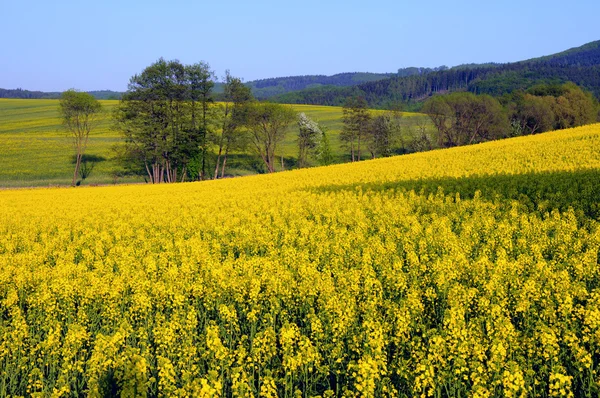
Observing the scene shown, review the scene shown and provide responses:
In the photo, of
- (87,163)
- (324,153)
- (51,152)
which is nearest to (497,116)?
(324,153)

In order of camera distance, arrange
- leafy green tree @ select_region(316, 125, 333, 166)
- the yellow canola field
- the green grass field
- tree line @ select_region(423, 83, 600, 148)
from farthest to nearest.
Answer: tree line @ select_region(423, 83, 600, 148) < leafy green tree @ select_region(316, 125, 333, 166) < the green grass field < the yellow canola field

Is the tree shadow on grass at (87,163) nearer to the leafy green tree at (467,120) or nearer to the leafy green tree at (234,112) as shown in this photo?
the leafy green tree at (234,112)

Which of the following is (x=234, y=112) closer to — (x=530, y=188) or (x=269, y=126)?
(x=269, y=126)

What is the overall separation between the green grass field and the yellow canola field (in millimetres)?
44579

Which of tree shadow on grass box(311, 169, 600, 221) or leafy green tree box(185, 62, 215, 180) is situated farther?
leafy green tree box(185, 62, 215, 180)

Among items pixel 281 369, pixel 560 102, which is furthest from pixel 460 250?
pixel 560 102

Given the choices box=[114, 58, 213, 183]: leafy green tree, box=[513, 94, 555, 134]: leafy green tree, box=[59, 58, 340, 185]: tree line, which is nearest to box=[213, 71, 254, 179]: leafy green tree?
box=[59, 58, 340, 185]: tree line

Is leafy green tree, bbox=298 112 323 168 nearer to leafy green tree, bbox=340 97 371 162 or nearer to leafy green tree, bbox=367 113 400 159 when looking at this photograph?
leafy green tree, bbox=340 97 371 162

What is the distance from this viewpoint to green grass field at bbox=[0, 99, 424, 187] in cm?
6688

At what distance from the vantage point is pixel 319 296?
991 centimetres

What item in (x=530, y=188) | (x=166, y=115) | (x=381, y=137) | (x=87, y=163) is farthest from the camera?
(x=381, y=137)

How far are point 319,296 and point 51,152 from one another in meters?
76.9

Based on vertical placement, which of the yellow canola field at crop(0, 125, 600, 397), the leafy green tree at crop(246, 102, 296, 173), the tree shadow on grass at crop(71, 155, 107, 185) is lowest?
the tree shadow on grass at crop(71, 155, 107, 185)

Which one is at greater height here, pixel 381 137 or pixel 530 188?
pixel 381 137
